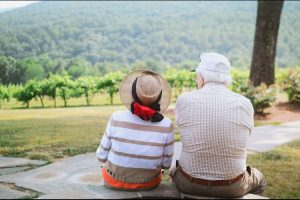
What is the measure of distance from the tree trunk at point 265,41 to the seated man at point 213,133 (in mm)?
8732

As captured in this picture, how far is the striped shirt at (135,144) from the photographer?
3709 millimetres

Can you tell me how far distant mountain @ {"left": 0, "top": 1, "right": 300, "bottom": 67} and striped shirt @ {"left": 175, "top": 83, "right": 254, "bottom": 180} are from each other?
4835 mm

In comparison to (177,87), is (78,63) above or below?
above

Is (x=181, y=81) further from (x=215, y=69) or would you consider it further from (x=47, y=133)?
(x=215, y=69)

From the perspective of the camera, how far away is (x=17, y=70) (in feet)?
25.8

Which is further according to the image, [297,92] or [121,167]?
[297,92]

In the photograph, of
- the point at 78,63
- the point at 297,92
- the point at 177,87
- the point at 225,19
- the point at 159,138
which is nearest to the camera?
the point at 159,138

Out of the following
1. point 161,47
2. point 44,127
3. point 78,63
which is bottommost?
point 161,47

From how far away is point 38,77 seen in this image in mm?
8344

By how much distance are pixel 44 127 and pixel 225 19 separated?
166 ft

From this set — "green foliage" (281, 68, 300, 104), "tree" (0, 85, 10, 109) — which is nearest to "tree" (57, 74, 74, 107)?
"tree" (0, 85, 10, 109)

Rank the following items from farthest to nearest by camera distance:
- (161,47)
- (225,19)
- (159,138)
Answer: (225,19) → (161,47) → (159,138)

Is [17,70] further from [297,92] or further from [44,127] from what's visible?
[297,92]

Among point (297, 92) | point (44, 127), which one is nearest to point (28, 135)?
point (44, 127)
